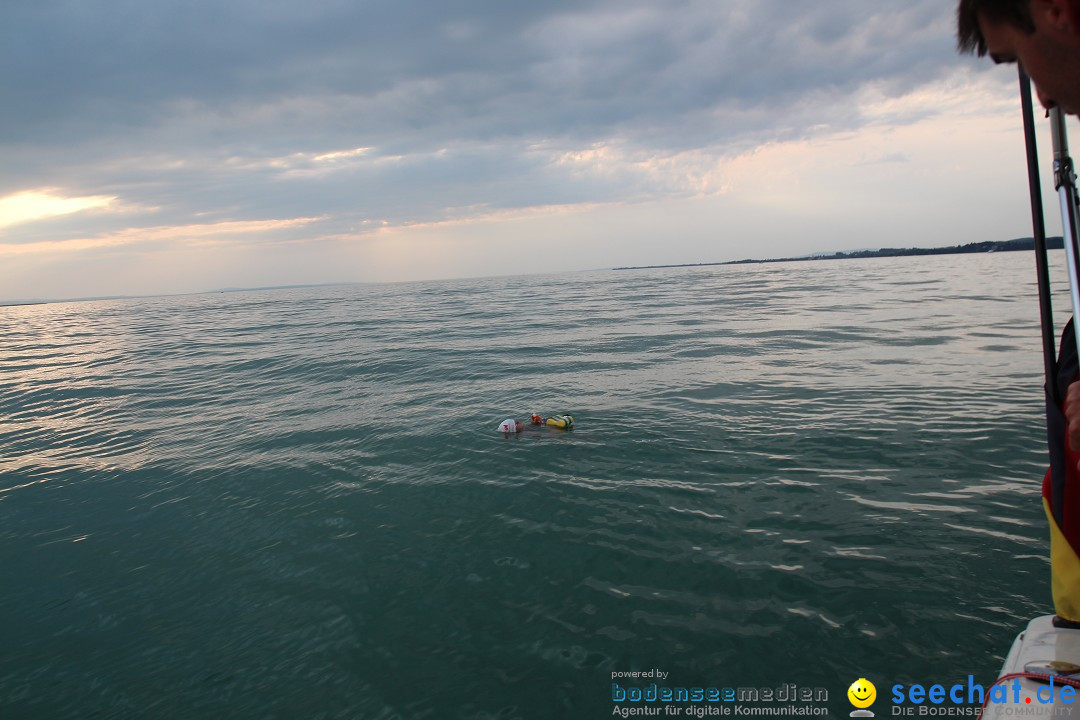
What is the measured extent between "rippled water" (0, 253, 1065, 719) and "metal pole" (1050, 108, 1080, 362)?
4.03 meters

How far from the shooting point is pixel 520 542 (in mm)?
7426

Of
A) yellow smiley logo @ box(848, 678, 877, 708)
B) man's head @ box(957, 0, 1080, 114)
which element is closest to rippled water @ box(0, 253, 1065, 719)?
yellow smiley logo @ box(848, 678, 877, 708)

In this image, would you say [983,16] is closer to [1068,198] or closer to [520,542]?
[1068,198]

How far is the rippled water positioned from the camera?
5184 millimetres

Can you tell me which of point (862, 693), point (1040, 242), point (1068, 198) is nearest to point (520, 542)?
point (862, 693)

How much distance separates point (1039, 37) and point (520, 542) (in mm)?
7002

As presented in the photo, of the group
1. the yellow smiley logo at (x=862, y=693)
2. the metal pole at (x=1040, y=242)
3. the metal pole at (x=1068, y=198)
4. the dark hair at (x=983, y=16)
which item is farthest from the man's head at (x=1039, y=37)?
the yellow smiley logo at (x=862, y=693)

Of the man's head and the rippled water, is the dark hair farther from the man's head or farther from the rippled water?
the rippled water

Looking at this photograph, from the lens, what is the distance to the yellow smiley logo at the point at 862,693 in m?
4.61

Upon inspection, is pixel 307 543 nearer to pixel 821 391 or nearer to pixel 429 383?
pixel 429 383

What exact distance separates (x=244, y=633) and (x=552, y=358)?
15.9 m

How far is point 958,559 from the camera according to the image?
6371mm

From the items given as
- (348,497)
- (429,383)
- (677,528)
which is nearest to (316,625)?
(348,497)

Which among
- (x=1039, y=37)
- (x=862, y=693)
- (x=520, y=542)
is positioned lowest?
(x=862, y=693)
